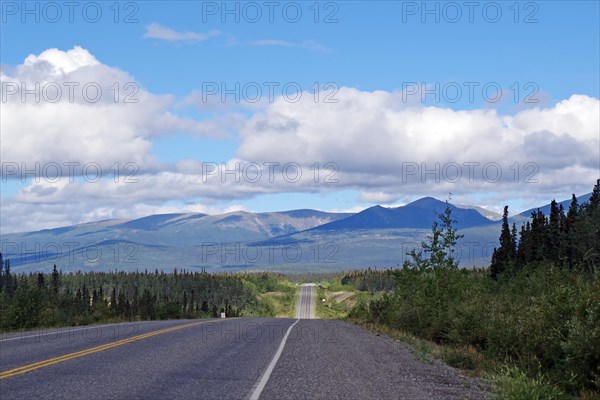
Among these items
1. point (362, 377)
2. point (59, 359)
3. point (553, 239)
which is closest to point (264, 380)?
point (362, 377)

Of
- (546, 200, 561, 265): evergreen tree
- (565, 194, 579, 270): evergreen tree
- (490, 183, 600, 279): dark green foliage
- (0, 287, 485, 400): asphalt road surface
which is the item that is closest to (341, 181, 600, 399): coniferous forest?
(0, 287, 485, 400): asphalt road surface

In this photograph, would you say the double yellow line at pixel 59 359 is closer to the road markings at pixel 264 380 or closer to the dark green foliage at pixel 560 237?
the road markings at pixel 264 380

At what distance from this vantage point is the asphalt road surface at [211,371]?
1234 cm

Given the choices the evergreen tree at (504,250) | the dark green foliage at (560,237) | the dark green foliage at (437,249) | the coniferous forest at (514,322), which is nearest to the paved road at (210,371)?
the coniferous forest at (514,322)

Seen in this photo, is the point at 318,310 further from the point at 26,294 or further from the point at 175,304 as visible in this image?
the point at 26,294

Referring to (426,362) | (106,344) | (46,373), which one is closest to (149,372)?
(46,373)

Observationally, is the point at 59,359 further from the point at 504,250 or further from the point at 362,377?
the point at 504,250

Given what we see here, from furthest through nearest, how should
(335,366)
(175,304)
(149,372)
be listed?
(175,304)
(335,366)
(149,372)

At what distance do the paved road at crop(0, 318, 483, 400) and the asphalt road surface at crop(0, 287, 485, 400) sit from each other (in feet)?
0.06

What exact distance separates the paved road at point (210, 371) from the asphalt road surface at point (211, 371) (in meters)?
0.02

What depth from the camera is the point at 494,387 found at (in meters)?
13.1

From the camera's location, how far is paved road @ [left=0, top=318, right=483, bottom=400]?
1234 cm

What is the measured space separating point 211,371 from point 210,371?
2 centimetres

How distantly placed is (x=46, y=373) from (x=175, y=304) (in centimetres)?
7003
